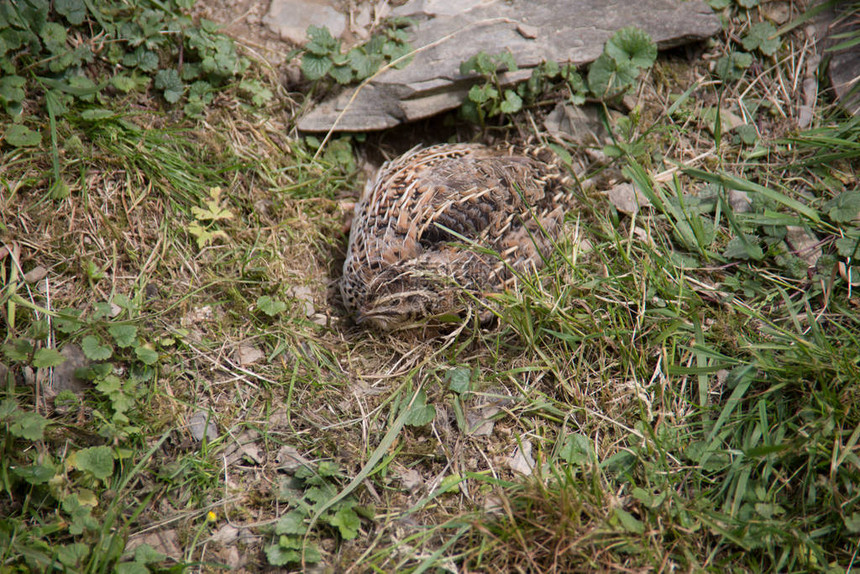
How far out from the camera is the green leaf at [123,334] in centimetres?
316

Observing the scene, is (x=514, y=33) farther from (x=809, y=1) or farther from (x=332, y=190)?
(x=809, y=1)

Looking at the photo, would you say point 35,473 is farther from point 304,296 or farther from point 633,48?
point 633,48

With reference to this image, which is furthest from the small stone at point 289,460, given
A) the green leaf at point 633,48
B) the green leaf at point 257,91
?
the green leaf at point 633,48

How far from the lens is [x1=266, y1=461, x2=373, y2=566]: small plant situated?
283cm

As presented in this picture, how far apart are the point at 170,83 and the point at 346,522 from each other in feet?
10.0

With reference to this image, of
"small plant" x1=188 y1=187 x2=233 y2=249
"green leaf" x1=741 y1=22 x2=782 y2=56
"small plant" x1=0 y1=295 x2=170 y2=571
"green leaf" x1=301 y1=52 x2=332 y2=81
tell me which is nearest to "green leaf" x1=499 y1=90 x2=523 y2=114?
"green leaf" x1=301 y1=52 x2=332 y2=81

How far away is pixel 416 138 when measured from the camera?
14.6 ft

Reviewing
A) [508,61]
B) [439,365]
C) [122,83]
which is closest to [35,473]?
[439,365]

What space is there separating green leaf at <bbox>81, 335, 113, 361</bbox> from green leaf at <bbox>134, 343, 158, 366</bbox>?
0.14 metres

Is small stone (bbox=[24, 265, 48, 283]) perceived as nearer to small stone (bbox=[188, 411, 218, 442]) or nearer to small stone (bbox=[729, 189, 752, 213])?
small stone (bbox=[188, 411, 218, 442])

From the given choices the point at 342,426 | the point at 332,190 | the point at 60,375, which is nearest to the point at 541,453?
the point at 342,426

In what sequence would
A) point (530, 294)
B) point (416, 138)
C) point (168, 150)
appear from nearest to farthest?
point (530, 294) → point (168, 150) → point (416, 138)

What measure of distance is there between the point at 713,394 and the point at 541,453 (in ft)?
3.40

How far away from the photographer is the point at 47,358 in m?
3.02
